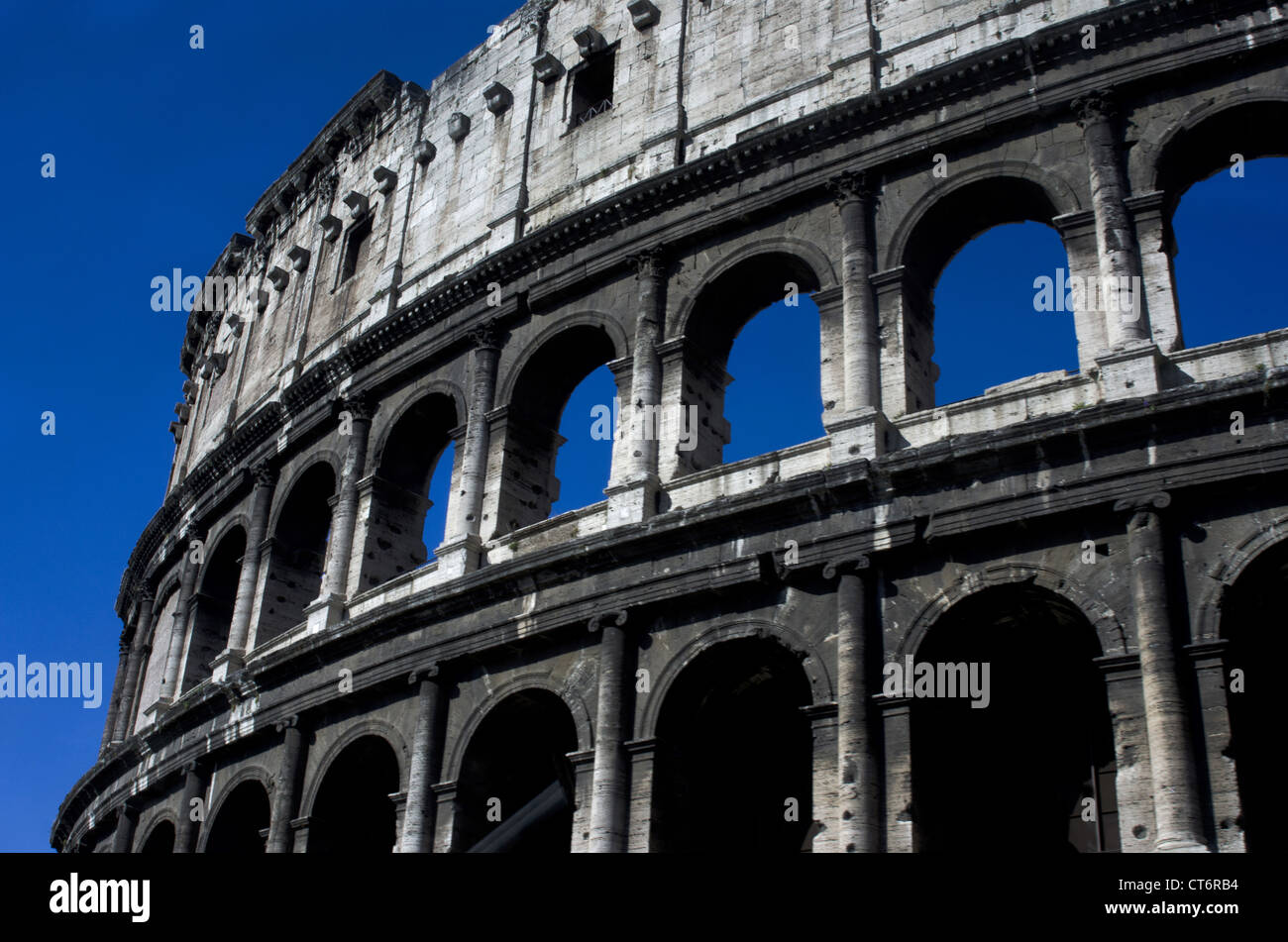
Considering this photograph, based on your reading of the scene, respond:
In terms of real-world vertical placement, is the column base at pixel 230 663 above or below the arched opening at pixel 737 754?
above

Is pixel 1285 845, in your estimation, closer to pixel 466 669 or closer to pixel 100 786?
pixel 466 669

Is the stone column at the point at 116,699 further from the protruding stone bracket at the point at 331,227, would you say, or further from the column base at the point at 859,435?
the column base at the point at 859,435

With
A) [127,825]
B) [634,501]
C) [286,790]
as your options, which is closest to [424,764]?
[286,790]

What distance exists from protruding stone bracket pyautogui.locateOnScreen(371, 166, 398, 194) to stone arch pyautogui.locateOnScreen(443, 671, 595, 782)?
9.74 metres

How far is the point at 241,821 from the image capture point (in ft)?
60.5

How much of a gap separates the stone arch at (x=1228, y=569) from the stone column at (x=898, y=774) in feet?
7.89

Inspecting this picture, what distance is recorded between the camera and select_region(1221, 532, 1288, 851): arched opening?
11.0 metres

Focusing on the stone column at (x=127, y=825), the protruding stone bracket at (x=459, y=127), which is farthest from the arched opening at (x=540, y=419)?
the stone column at (x=127, y=825)

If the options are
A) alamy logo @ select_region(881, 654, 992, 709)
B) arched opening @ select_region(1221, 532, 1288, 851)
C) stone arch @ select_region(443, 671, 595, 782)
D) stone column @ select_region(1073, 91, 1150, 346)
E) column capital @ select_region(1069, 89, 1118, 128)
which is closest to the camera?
arched opening @ select_region(1221, 532, 1288, 851)

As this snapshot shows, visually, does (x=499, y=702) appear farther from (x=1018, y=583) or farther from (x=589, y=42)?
(x=589, y=42)

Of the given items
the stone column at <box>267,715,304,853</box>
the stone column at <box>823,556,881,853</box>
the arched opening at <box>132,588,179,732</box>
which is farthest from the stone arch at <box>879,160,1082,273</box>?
the arched opening at <box>132,588,179,732</box>

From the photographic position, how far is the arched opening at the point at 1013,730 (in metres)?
12.0

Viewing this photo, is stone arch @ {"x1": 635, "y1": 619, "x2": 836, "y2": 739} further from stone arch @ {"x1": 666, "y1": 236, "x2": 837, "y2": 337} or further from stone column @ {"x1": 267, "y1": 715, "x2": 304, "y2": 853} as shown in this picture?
stone column @ {"x1": 267, "y1": 715, "x2": 304, "y2": 853}

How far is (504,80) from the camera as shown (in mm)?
20328
